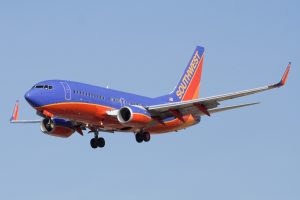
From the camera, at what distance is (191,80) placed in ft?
280

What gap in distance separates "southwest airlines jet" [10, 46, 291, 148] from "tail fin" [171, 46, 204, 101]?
2.50m

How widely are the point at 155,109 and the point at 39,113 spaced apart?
9.61 metres

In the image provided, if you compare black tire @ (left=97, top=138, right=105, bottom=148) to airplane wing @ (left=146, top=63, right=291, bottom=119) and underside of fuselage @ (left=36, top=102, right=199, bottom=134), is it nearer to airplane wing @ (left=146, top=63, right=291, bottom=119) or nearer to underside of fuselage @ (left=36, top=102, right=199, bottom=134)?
underside of fuselage @ (left=36, top=102, right=199, bottom=134)

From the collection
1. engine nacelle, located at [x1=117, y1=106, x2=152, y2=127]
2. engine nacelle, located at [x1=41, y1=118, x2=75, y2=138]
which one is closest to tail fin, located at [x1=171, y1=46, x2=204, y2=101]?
engine nacelle, located at [x1=117, y1=106, x2=152, y2=127]

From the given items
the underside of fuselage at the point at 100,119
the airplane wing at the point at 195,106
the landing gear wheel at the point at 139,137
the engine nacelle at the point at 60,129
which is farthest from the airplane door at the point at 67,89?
the landing gear wheel at the point at 139,137

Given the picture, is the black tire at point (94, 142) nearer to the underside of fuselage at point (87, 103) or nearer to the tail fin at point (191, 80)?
the underside of fuselage at point (87, 103)

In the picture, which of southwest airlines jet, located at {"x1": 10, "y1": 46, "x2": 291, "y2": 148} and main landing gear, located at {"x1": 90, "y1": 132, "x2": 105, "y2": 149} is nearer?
southwest airlines jet, located at {"x1": 10, "y1": 46, "x2": 291, "y2": 148}

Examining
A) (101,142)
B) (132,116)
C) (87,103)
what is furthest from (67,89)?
(101,142)

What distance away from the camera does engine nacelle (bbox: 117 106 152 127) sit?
239ft

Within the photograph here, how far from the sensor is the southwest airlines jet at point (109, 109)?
6975 centimetres

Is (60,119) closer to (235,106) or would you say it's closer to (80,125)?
(80,125)

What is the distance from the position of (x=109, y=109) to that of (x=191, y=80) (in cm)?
1417

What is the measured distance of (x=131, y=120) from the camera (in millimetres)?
72625

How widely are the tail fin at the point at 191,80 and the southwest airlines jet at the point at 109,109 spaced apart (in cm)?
250
